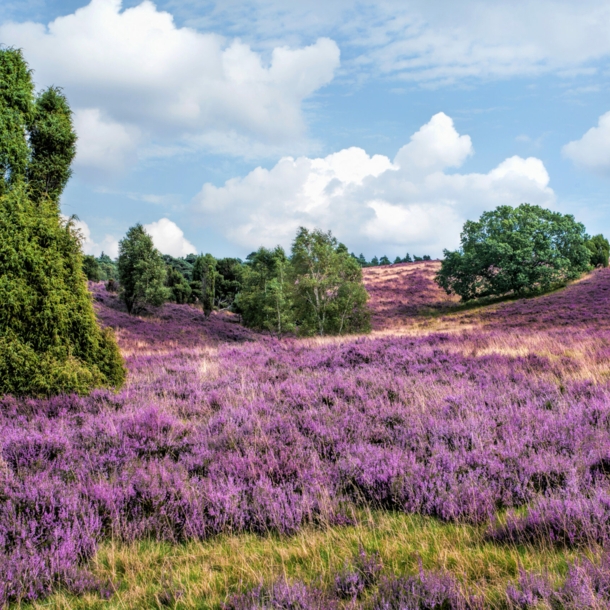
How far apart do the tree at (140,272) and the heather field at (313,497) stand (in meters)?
25.6

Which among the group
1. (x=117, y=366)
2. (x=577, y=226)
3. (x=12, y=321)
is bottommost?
(x=117, y=366)

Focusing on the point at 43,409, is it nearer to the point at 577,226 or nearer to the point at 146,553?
the point at 146,553

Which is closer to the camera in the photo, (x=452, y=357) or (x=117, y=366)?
(x=117, y=366)

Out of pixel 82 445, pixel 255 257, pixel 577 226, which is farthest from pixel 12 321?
pixel 577 226

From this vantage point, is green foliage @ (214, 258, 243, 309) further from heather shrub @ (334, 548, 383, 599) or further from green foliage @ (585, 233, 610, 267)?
heather shrub @ (334, 548, 383, 599)

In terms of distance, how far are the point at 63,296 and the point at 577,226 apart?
49.7 metres

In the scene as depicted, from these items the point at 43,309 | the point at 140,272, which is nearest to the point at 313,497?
the point at 43,309

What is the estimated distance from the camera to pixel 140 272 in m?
31.5

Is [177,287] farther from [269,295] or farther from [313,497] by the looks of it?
[313,497]

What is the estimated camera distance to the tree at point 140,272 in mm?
31312

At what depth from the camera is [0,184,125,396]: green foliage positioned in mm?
6824

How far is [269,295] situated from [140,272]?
37.1 feet

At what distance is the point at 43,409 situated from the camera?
634cm

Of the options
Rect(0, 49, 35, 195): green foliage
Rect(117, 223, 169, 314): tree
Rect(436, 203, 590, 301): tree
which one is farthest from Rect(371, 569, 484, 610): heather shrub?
Rect(436, 203, 590, 301): tree
